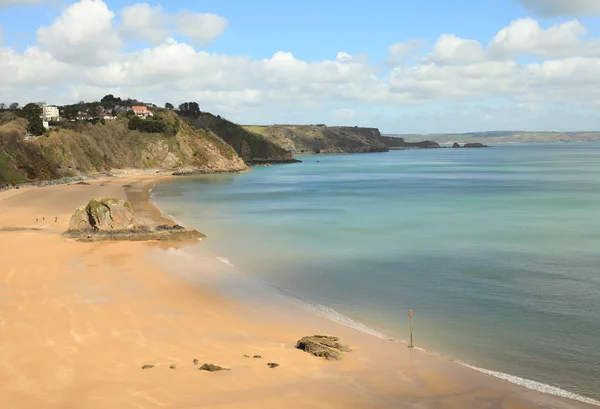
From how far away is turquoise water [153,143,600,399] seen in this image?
15992mm

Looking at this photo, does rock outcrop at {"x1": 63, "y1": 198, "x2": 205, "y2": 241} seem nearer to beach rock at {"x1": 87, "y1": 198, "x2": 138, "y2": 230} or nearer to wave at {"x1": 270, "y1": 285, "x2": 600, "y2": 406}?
beach rock at {"x1": 87, "y1": 198, "x2": 138, "y2": 230}

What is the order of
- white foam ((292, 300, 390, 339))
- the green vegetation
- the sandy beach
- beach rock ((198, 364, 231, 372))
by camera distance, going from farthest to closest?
the green vegetation < white foam ((292, 300, 390, 339)) < beach rock ((198, 364, 231, 372)) < the sandy beach

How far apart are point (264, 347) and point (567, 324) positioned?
10266 millimetres

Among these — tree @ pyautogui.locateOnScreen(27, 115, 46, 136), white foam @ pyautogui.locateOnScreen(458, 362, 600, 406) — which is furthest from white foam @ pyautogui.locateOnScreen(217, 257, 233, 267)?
tree @ pyautogui.locateOnScreen(27, 115, 46, 136)

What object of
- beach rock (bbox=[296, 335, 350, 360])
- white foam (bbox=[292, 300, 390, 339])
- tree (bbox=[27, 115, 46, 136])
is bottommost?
white foam (bbox=[292, 300, 390, 339])

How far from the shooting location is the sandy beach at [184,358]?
39.3 ft

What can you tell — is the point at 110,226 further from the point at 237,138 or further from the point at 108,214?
the point at 237,138

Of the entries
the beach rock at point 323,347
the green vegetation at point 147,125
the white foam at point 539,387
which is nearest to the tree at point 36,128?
the green vegetation at point 147,125

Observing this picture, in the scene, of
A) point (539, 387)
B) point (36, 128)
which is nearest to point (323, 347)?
point (539, 387)

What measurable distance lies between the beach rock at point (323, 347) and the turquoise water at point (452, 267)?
108 inches

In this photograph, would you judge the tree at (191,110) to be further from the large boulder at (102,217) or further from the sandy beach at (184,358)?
the sandy beach at (184,358)

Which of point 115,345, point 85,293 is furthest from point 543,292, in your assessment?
point 85,293

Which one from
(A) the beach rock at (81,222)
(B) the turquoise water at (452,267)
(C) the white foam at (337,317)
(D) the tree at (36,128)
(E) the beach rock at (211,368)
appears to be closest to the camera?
(E) the beach rock at (211,368)

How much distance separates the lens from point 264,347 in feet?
50.2
